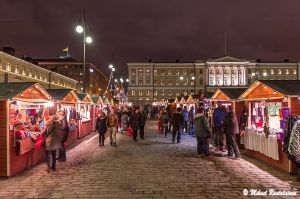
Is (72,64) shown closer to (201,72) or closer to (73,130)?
(201,72)

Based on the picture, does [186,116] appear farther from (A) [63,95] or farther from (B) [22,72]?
(B) [22,72]

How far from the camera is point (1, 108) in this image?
998 centimetres

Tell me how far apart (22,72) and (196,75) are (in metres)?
73.2

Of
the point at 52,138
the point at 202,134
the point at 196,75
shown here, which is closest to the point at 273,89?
the point at 202,134

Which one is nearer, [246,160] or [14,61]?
[246,160]

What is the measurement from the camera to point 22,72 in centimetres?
5491

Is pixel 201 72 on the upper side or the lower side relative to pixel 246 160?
upper

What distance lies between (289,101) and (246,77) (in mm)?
110530

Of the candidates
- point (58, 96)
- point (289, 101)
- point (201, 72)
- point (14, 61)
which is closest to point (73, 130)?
point (58, 96)

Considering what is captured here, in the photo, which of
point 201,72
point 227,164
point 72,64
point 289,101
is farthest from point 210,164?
point 201,72

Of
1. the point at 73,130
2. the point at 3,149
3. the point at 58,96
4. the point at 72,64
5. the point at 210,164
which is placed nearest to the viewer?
the point at 3,149

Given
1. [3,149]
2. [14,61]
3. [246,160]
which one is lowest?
[246,160]

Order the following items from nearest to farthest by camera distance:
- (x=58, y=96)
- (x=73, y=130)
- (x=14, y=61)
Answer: (x=58, y=96) < (x=73, y=130) < (x=14, y=61)

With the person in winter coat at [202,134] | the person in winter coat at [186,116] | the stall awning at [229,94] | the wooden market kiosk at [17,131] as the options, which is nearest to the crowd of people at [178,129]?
the person in winter coat at [202,134]
